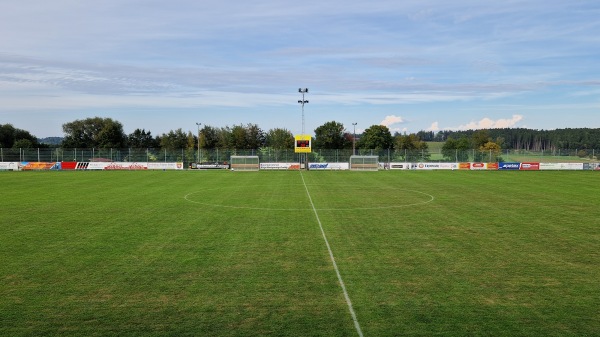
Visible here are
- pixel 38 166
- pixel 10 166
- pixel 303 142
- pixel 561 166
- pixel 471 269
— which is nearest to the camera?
pixel 471 269

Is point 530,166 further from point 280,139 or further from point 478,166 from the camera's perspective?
point 280,139

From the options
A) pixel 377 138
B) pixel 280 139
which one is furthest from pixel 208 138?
pixel 377 138

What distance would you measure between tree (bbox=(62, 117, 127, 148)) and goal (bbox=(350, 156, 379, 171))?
6220 centimetres

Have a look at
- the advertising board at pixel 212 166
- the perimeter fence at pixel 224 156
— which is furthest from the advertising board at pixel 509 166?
the advertising board at pixel 212 166

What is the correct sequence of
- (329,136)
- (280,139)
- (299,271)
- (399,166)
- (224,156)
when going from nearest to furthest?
(299,271), (399,166), (224,156), (329,136), (280,139)

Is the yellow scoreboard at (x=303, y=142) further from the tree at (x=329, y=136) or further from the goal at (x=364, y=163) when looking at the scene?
the tree at (x=329, y=136)

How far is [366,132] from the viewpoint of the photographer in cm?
10044

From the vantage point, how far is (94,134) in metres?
109

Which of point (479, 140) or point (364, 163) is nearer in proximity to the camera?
point (364, 163)

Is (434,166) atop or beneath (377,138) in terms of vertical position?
beneath

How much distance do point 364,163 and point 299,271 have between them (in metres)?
52.5

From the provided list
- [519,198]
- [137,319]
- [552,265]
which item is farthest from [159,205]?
[519,198]

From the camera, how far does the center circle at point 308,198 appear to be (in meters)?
24.9

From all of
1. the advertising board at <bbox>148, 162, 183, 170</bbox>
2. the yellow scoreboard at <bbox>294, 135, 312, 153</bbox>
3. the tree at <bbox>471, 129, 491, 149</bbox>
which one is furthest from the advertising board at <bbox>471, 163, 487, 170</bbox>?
the tree at <bbox>471, 129, 491, 149</bbox>
